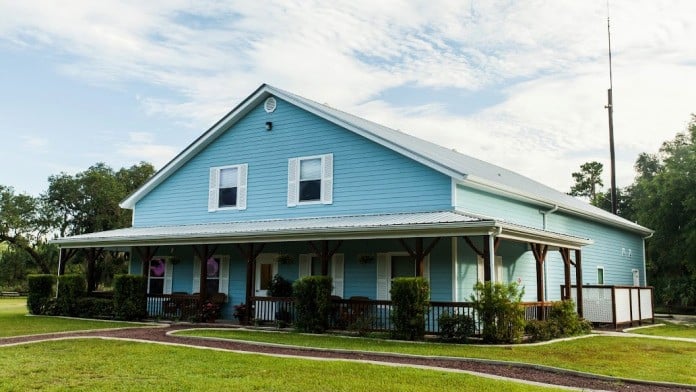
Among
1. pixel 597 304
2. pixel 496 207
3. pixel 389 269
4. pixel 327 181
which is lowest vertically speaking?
pixel 597 304

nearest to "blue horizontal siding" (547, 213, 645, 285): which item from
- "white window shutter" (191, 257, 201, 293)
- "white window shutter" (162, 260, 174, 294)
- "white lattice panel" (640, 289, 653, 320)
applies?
"white lattice panel" (640, 289, 653, 320)

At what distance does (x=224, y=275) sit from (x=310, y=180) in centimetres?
426

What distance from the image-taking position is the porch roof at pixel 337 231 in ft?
46.5

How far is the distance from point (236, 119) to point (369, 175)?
5574 millimetres

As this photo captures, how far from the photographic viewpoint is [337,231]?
15570 millimetres

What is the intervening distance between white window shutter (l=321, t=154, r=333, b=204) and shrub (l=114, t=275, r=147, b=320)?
6103 mm

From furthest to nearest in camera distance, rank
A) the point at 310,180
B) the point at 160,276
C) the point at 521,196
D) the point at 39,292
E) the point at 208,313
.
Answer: the point at 160,276 → the point at 39,292 → the point at 521,196 → the point at 310,180 → the point at 208,313

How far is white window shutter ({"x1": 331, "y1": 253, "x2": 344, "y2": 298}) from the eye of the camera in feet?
59.4

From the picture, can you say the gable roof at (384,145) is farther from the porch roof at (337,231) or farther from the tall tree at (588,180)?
the tall tree at (588,180)

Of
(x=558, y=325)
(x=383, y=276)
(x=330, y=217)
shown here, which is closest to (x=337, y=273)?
(x=383, y=276)

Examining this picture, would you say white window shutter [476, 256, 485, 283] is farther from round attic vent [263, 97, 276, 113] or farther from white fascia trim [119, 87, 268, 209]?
white fascia trim [119, 87, 268, 209]

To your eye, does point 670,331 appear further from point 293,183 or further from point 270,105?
point 270,105

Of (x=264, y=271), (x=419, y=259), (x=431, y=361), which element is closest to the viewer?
(x=431, y=361)

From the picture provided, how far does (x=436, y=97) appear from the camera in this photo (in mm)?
22547
